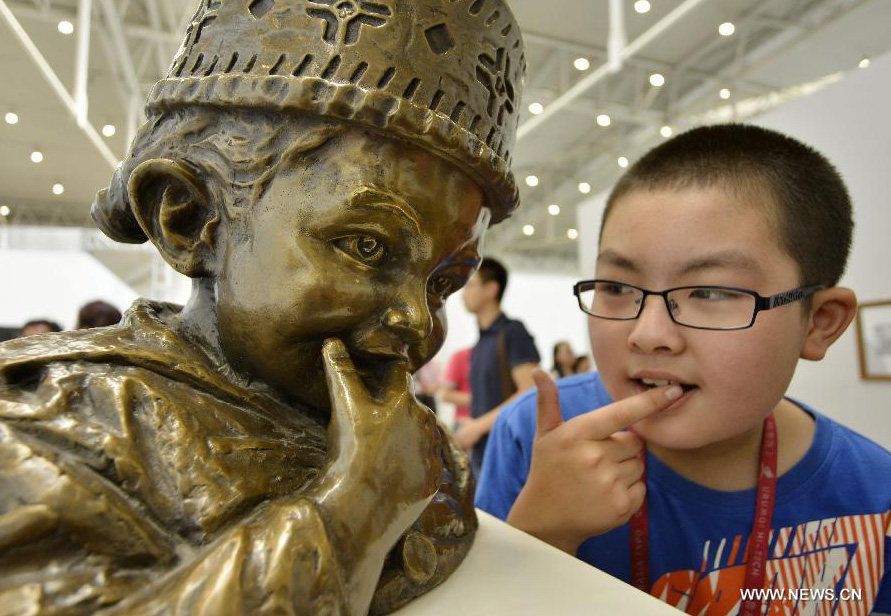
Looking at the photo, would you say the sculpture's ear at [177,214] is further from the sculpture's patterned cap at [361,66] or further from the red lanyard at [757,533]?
the red lanyard at [757,533]

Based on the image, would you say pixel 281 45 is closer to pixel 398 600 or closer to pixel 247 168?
pixel 247 168

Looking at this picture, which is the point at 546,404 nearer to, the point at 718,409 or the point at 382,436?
the point at 718,409

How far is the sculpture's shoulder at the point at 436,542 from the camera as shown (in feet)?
2.36

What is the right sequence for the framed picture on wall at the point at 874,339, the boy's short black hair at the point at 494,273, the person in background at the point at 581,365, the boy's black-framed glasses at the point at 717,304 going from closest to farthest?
the boy's black-framed glasses at the point at 717,304 < the framed picture on wall at the point at 874,339 < the boy's short black hair at the point at 494,273 < the person in background at the point at 581,365

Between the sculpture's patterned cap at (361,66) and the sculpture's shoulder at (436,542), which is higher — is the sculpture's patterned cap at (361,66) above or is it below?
above

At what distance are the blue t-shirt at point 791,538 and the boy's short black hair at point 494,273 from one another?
1508 millimetres

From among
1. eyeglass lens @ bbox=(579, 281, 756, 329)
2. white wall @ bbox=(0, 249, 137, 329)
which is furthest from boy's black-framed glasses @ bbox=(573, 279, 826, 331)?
white wall @ bbox=(0, 249, 137, 329)

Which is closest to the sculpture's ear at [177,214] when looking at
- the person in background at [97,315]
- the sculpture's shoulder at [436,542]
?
the sculpture's shoulder at [436,542]

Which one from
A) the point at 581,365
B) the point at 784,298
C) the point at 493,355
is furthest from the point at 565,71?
the point at 784,298

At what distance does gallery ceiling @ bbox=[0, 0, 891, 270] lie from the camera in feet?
7.37

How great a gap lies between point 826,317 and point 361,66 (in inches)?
34.9

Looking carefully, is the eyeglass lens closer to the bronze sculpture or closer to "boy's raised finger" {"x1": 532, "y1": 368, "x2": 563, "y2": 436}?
"boy's raised finger" {"x1": 532, "y1": 368, "x2": 563, "y2": 436}

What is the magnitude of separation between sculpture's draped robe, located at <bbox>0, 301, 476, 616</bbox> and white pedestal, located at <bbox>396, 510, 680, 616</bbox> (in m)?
0.05

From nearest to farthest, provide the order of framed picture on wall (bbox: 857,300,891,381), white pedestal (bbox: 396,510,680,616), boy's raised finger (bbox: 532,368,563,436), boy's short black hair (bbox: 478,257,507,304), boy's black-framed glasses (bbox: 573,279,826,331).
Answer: white pedestal (bbox: 396,510,680,616), boy's black-framed glasses (bbox: 573,279,826,331), boy's raised finger (bbox: 532,368,563,436), framed picture on wall (bbox: 857,300,891,381), boy's short black hair (bbox: 478,257,507,304)
